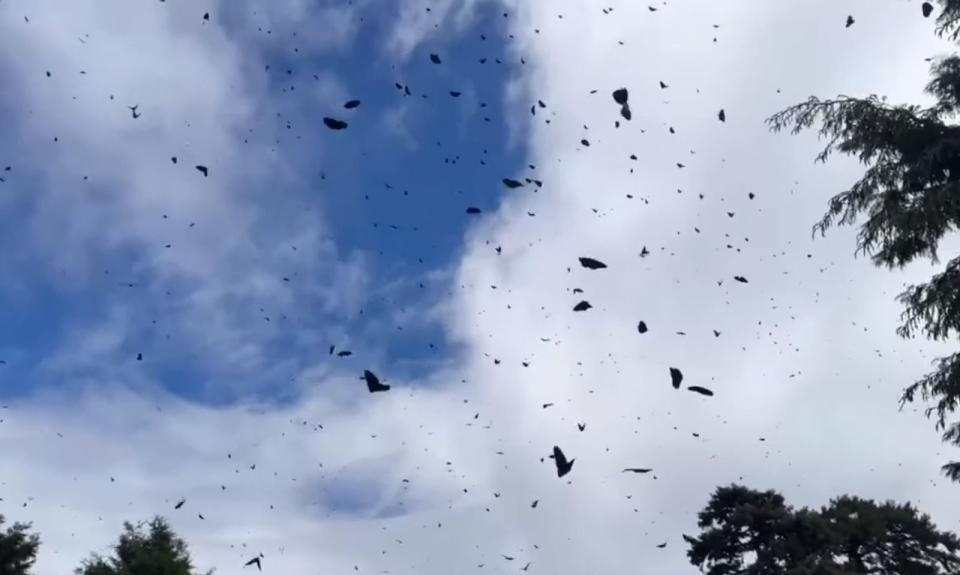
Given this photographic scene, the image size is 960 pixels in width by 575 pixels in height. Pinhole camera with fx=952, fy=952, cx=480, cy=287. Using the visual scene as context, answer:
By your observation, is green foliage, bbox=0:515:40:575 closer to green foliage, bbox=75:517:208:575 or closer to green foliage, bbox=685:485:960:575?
green foliage, bbox=75:517:208:575

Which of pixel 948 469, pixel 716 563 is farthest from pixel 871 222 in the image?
pixel 716 563

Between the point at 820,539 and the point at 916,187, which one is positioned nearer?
the point at 916,187

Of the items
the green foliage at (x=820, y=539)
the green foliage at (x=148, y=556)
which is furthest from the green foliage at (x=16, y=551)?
the green foliage at (x=820, y=539)

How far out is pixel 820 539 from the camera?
39.6 meters

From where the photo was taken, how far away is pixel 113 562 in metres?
33.8

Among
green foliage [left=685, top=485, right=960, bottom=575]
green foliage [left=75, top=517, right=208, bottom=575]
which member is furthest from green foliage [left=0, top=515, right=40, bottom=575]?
green foliage [left=685, top=485, right=960, bottom=575]

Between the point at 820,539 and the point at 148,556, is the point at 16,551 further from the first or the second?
the point at 820,539

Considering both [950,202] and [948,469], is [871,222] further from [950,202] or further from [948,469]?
[948,469]

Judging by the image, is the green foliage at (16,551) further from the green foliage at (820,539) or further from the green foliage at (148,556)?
the green foliage at (820,539)

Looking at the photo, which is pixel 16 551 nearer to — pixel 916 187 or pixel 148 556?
pixel 148 556

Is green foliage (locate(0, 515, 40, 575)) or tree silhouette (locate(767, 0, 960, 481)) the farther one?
green foliage (locate(0, 515, 40, 575))

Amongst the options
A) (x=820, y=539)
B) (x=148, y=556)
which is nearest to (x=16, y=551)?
(x=148, y=556)

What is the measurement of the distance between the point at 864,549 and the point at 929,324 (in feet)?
85.2

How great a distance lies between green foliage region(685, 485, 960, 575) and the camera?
126 feet
